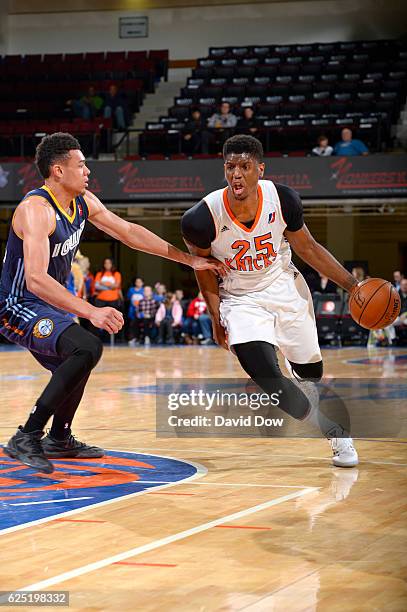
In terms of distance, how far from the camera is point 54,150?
5.13 metres

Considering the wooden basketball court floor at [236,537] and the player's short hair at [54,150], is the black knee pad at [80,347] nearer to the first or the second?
the wooden basketball court floor at [236,537]

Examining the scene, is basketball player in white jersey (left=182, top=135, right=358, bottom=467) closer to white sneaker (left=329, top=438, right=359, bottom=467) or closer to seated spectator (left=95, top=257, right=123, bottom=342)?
white sneaker (left=329, top=438, right=359, bottom=467)

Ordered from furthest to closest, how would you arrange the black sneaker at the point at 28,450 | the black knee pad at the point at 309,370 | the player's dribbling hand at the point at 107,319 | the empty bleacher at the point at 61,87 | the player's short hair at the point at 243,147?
the empty bleacher at the point at 61,87
the black knee pad at the point at 309,370
the player's short hair at the point at 243,147
the black sneaker at the point at 28,450
the player's dribbling hand at the point at 107,319

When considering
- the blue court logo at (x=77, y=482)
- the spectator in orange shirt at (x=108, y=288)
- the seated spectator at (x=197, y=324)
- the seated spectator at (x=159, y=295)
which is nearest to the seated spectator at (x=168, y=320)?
the seated spectator at (x=159, y=295)

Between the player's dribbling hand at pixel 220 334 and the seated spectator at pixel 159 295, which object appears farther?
the seated spectator at pixel 159 295

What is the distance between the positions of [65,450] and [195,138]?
15.2m

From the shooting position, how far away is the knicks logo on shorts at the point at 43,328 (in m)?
4.89

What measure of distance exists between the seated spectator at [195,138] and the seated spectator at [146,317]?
3.01 meters

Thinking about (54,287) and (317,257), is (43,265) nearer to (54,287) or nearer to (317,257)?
(54,287)

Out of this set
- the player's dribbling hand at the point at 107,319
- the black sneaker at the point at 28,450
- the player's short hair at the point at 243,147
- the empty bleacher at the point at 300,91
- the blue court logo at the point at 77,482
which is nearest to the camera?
the blue court logo at the point at 77,482

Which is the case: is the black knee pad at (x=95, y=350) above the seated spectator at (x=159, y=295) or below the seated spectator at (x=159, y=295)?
below

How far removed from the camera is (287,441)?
20.2 ft

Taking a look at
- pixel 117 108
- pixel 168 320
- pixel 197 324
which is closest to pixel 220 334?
pixel 197 324

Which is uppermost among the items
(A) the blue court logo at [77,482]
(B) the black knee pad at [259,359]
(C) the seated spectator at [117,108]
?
(C) the seated spectator at [117,108]
